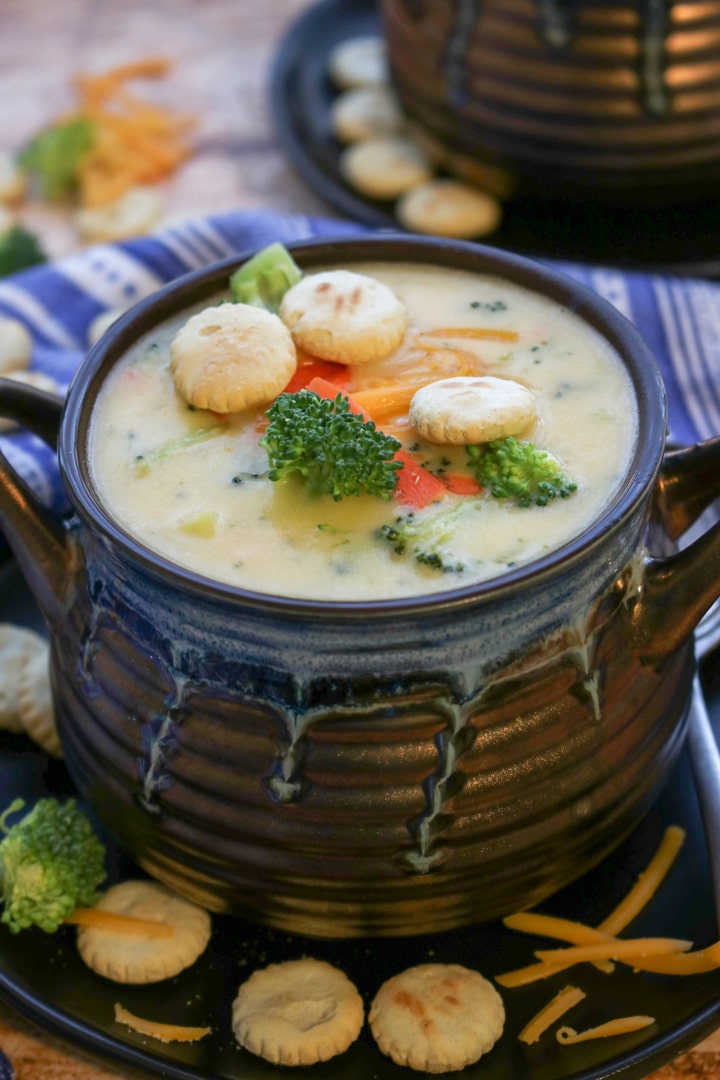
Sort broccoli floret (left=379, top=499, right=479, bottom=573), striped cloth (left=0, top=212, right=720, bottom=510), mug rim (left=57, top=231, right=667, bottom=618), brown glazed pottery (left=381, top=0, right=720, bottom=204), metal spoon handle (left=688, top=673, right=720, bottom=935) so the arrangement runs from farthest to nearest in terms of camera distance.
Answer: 1. brown glazed pottery (left=381, top=0, right=720, bottom=204)
2. striped cloth (left=0, top=212, right=720, bottom=510)
3. metal spoon handle (left=688, top=673, right=720, bottom=935)
4. broccoli floret (left=379, top=499, right=479, bottom=573)
5. mug rim (left=57, top=231, right=667, bottom=618)

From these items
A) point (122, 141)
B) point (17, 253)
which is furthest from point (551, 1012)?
point (122, 141)

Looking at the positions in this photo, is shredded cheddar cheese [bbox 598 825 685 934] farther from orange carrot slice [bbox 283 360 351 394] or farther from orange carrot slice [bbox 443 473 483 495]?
orange carrot slice [bbox 283 360 351 394]

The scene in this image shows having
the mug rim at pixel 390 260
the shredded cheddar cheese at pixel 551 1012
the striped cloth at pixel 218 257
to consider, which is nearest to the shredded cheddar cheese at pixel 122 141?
the striped cloth at pixel 218 257

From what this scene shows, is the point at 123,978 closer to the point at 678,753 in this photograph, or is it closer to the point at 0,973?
the point at 0,973

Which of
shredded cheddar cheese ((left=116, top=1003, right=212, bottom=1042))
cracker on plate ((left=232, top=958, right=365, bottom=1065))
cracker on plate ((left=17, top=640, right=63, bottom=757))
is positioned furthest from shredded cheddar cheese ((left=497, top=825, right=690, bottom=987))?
cracker on plate ((left=17, top=640, right=63, bottom=757))

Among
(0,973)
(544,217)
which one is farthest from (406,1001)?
(544,217)

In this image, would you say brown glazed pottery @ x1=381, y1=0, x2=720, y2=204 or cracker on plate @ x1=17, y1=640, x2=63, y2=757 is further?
brown glazed pottery @ x1=381, y1=0, x2=720, y2=204
